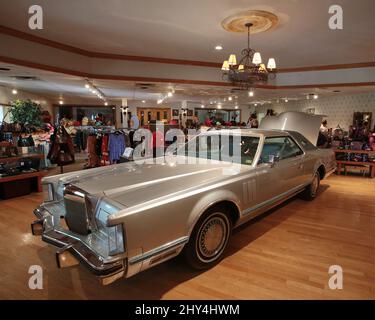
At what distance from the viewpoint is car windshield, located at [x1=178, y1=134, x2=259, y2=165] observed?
2972mm

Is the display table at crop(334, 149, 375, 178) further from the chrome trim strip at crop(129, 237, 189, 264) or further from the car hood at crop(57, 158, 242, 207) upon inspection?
the chrome trim strip at crop(129, 237, 189, 264)

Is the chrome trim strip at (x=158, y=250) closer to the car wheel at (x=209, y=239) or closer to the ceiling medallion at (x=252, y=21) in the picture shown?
the car wheel at (x=209, y=239)

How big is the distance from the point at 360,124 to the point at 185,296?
11464 mm

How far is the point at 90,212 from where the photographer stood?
1.87 metres

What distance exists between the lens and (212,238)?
2.33 m

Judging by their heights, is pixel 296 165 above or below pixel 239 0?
below

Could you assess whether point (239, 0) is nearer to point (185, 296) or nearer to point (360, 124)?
point (185, 296)

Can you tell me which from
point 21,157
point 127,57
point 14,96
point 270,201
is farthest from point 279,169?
point 14,96

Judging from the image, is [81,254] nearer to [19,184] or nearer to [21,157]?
[19,184]

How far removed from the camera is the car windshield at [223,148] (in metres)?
2.97

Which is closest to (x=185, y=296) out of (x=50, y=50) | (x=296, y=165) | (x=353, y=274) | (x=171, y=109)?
(x=353, y=274)

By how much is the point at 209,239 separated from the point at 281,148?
76.7 inches

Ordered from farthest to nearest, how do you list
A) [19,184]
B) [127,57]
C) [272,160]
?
[127,57], [19,184], [272,160]
